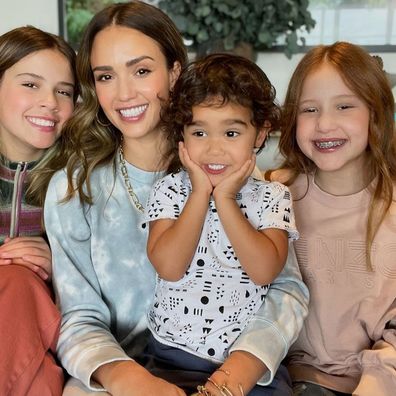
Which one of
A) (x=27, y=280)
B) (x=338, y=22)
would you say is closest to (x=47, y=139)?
(x=27, y=280)

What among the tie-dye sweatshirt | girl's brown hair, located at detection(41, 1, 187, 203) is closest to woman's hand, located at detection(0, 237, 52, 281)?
the tie-dye sweatshirt

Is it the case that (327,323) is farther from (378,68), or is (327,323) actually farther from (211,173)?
(378,68)

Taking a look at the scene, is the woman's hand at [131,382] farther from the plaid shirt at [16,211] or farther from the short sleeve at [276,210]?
the plaid shirt at [16,211]

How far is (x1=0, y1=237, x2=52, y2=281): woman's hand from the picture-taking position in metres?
1.37

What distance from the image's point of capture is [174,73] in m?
1.47

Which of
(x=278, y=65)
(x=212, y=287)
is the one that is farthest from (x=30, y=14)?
(x=212, y=287)

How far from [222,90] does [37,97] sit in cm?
58

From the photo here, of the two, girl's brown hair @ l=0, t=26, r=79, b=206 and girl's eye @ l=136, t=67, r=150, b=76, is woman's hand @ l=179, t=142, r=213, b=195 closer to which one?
girl's eye @ l=136, t=67, r=150, b=76

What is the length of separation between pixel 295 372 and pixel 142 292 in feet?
1.39

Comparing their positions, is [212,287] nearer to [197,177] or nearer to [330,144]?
[197,177]

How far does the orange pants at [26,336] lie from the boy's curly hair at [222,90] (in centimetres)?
47

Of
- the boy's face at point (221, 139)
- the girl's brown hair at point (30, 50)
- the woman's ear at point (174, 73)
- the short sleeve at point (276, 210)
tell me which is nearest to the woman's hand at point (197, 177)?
the boy's face at point (221, 139)

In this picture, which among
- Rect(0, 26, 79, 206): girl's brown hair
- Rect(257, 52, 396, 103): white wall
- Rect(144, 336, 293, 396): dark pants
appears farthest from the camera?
Rect(257, 52, 396, 103): white wall

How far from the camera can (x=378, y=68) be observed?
58.1 inches
